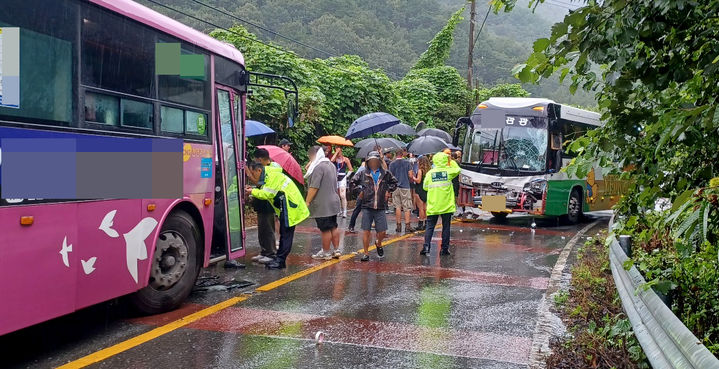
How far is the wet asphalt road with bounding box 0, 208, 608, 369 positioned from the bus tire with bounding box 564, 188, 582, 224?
23.5 feet

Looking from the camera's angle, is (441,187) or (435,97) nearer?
(441,187)

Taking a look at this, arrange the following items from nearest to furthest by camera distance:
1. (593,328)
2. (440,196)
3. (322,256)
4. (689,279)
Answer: (689,279) → (593,328) → (322,256) → (440,196)

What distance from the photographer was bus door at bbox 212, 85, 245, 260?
25.4ft

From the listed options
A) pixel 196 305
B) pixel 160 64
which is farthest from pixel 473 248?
pixel 160 64

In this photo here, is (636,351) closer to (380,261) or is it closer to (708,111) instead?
(708,111)

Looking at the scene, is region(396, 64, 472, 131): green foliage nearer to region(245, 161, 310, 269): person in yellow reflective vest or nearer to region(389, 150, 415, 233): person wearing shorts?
region(389, 150, 415, 233): person wearing shorts

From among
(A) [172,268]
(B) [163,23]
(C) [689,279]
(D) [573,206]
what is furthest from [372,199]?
(D) [573,206]

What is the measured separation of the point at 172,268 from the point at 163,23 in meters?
2.36

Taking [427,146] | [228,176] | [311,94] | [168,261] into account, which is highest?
[311,94]

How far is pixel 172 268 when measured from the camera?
6.66m

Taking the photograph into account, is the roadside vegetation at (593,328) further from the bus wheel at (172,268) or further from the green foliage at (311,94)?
the green foliage at (311,94)

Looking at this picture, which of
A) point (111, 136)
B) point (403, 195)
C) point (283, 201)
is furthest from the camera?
point (403, 195)

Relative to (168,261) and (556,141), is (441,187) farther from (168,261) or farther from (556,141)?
(556,141)

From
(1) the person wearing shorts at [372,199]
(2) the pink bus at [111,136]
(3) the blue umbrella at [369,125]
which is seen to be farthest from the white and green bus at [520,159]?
(2) the pink bus at [111,136]
